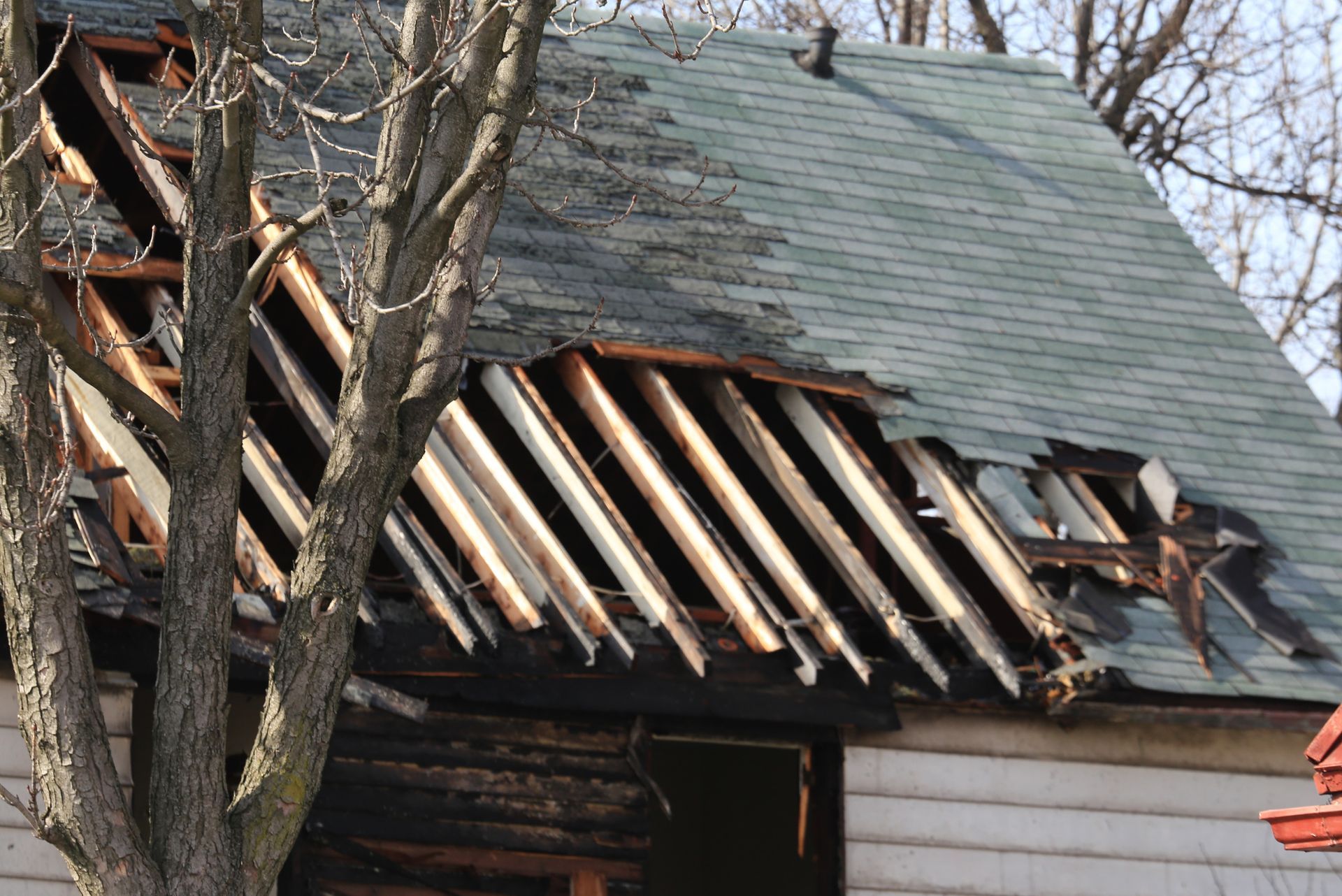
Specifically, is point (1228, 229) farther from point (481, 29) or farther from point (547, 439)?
point (481, 29)

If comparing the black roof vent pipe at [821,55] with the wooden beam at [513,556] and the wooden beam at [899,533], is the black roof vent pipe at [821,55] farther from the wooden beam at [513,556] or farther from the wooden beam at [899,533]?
the wooden beam at [513,556]

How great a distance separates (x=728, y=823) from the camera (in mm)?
14477

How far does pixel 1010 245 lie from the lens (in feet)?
38.1

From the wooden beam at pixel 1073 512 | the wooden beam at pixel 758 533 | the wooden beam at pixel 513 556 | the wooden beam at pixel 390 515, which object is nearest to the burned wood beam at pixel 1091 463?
the wooden beam at pixel 1073 512

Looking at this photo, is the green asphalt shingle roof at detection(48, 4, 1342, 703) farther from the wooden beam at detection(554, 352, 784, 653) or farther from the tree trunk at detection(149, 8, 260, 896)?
the tree trunk at detection(149, 8, 260, 896)

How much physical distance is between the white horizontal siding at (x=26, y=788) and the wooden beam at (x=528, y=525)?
1.95 metres

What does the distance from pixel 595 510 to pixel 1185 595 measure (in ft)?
10.4

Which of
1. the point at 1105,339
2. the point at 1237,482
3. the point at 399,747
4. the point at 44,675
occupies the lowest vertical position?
the point at 44,675

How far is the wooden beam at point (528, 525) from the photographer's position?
27.6 feet

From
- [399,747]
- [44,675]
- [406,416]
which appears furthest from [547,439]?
[44,675]

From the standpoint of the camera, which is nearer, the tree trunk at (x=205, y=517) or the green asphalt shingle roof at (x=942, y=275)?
the tree trunk at (x=205, y=517)

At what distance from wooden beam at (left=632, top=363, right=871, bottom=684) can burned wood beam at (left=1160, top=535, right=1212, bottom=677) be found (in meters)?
1.78

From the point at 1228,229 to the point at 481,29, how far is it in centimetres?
1863

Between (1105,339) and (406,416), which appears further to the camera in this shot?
(1105,339)
